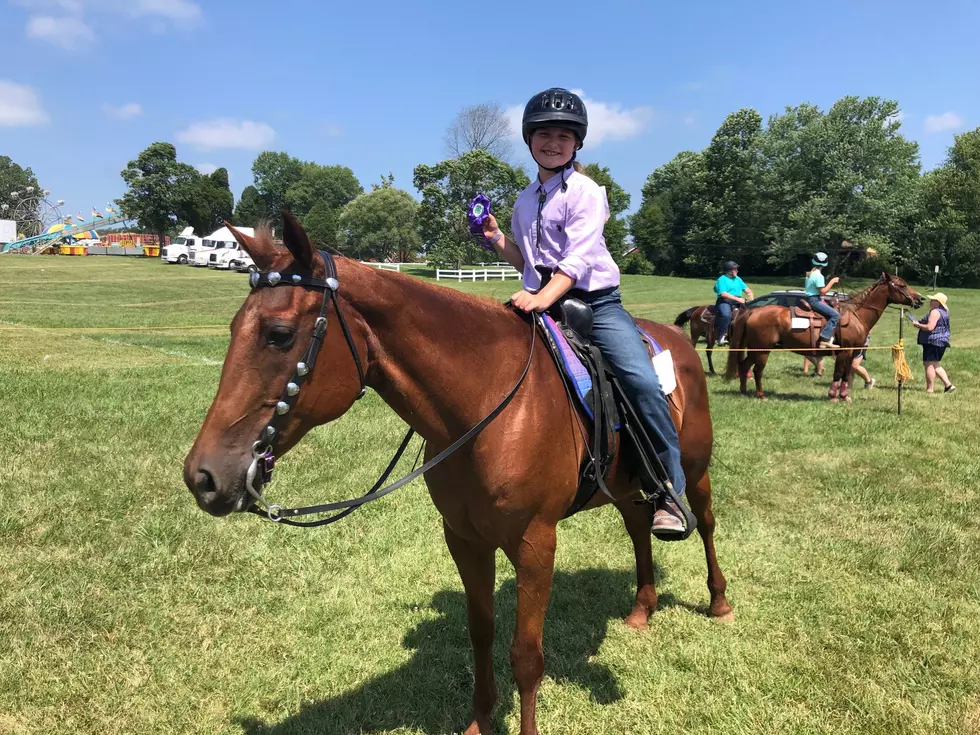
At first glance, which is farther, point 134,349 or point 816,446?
Answer: point 134,349

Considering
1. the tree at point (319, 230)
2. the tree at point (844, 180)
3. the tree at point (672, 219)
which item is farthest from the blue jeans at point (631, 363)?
the tree at point (672, 219)

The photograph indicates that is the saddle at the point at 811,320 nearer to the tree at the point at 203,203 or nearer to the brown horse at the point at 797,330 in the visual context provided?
the brown horse at the point at 797,330

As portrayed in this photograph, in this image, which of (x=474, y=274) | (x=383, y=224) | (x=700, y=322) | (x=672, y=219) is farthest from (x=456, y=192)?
(x=700, y=322)

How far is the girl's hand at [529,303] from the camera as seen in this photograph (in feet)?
9.90

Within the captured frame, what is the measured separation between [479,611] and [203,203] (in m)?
76.0

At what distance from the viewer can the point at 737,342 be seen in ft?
45.4

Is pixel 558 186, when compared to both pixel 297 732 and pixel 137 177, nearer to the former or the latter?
pixel 297 732

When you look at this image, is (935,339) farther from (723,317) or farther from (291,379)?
(291,379)

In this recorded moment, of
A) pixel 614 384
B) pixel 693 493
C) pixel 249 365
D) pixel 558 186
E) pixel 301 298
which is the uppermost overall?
pixel 558 186

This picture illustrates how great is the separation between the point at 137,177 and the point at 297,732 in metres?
76.8

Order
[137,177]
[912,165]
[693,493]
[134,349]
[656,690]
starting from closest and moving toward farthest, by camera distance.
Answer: [656,690]
[693,493]
[134,349]
[912,165]
[137,177]

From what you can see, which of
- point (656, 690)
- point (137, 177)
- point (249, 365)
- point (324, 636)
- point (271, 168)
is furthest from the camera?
point (271, 168)

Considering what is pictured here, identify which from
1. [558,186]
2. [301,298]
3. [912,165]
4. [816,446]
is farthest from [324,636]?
[912,165]

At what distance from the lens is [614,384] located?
134 inches
